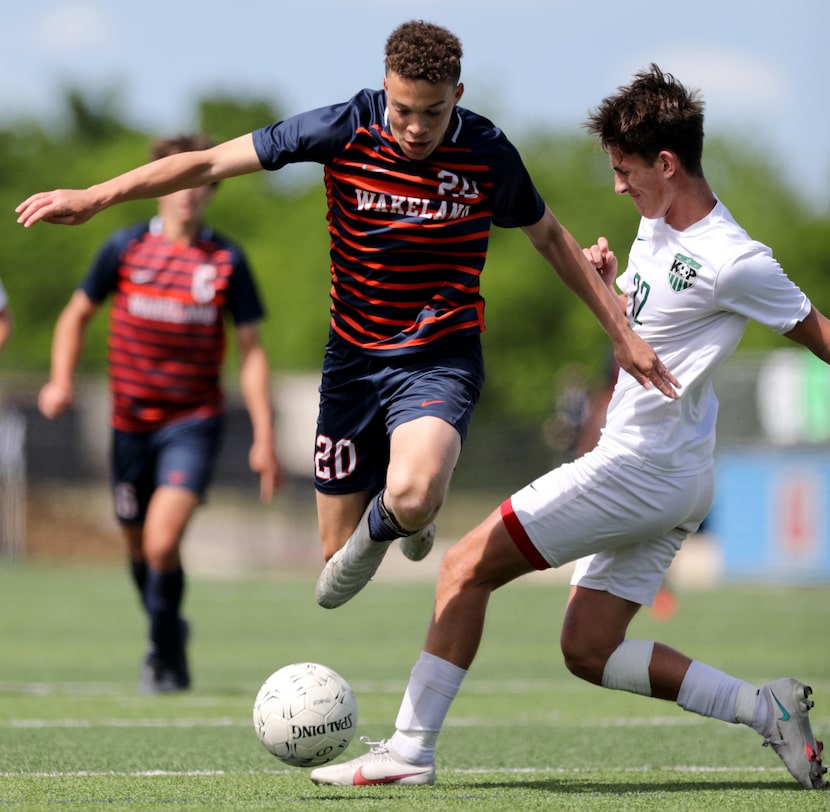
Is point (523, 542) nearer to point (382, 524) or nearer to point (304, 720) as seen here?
point (382, 524)

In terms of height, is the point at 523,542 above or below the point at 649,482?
below

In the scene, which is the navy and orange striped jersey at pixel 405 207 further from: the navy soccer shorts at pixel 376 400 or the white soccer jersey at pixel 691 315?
the white soccer jersey at pixel 691 315

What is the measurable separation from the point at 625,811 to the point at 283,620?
9741 mm

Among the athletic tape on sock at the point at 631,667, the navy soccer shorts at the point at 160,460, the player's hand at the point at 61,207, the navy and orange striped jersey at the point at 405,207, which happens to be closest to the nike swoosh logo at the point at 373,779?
the athletic tape on sock at the point at 631,667

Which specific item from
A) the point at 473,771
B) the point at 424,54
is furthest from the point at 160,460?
the point at 424,54

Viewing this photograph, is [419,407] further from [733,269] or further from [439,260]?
[733,269]

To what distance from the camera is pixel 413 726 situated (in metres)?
4.94

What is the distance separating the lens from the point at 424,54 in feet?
15.9

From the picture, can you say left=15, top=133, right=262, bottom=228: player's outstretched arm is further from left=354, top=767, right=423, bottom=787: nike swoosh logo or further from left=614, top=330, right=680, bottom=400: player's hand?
left=354, top=767, right=423, bottom=787: nike swoosh logo

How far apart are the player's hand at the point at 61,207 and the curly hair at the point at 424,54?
1.09 meters

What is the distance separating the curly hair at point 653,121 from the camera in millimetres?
4926

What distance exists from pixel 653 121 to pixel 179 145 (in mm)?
3607

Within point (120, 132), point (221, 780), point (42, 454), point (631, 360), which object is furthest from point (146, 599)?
point (120, 132)

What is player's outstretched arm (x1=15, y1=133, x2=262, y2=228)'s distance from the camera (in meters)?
4.62
